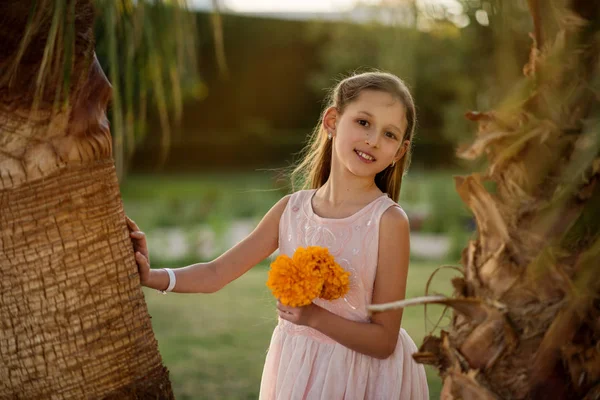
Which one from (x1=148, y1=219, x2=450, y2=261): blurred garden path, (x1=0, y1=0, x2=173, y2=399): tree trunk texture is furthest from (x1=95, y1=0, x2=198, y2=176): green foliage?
(x1=148, y1=219, x2=450, y2=261): blurred garden path

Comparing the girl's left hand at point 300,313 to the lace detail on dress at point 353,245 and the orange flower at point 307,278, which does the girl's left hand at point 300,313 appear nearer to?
the orange flower at point 307,278

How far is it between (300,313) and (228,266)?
47 cm

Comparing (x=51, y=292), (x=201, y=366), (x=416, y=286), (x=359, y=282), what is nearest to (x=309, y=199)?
(x=359, y=282)

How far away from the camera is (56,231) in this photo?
1901mm

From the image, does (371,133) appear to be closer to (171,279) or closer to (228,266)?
(228,266)

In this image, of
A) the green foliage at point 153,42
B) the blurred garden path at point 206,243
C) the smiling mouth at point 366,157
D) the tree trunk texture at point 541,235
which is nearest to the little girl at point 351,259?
the smiling mouth at point 366,157

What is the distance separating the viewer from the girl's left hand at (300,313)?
7.17 ft

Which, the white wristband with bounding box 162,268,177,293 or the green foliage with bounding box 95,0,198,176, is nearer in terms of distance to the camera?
the green foliage with bounding box 95,0,198,176

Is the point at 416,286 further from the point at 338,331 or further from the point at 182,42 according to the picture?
the point at 182,42

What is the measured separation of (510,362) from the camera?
62.2 inches

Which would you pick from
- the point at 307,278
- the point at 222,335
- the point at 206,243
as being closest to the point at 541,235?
the point at 307,278

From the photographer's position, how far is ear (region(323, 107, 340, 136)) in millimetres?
2586

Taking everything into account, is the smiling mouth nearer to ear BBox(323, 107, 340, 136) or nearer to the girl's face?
the girl's face

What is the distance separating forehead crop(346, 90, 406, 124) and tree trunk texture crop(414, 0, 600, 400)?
2.61 ft
